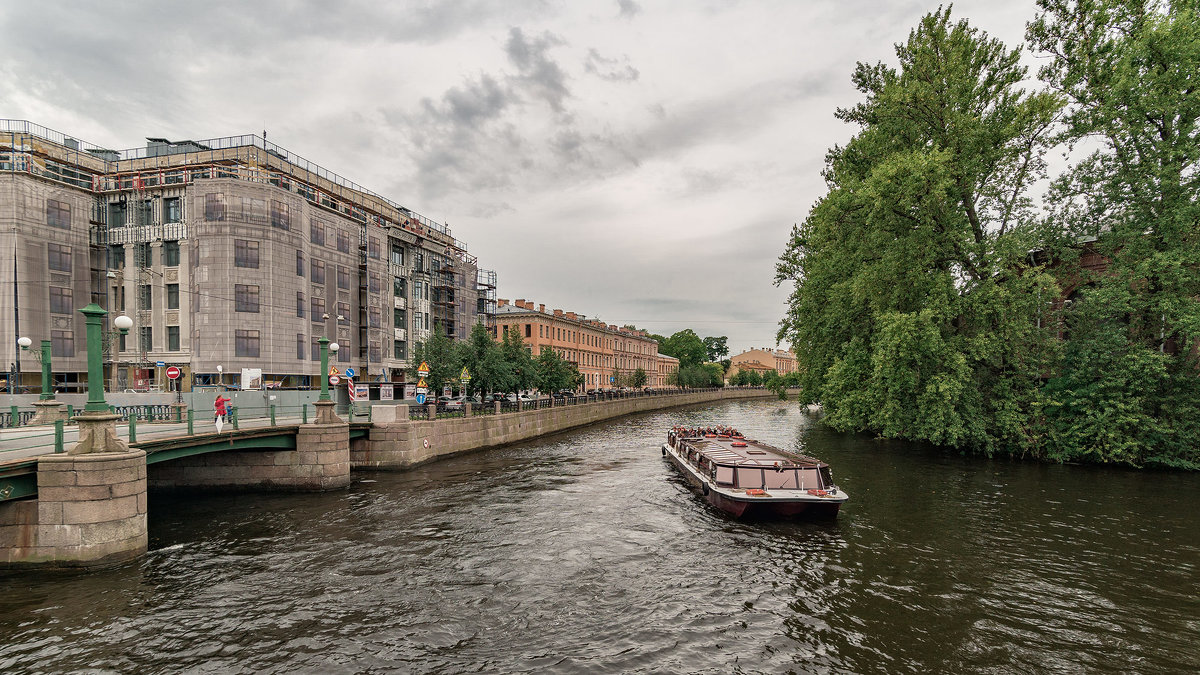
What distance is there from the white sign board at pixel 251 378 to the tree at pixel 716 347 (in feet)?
494

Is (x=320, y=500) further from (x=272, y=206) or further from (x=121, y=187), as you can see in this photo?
(x=121, y=187)

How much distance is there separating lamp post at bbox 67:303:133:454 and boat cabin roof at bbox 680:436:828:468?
1695 centimetres

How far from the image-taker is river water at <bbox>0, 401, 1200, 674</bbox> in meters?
9.44

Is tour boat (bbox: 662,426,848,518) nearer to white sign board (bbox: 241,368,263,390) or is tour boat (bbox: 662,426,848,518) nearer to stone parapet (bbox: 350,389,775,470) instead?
stone parapet (bbox: 350,389,775,470)

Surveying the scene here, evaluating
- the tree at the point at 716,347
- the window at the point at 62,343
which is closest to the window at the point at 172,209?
the window at the point at 62,343

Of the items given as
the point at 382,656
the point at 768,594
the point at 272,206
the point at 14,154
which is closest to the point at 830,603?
the point at 768,594

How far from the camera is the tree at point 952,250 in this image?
2434 cm

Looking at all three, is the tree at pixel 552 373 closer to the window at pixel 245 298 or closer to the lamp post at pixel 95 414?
the window at pixel 245 298

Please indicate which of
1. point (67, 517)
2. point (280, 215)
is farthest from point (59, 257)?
point (67, 517)

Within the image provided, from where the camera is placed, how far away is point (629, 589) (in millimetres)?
12227

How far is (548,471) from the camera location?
27.0 meters

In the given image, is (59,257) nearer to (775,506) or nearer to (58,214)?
(58,214)

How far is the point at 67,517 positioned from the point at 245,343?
29563 millimetres

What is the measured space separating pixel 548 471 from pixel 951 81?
25.8 m
